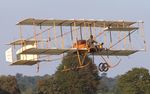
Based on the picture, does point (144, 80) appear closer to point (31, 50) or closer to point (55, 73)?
point (55, 73)

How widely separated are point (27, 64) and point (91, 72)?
8834 centimetres

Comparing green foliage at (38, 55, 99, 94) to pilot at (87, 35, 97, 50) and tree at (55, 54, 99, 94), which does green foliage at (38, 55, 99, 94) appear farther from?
pilot at (87, 35, 97, 50)

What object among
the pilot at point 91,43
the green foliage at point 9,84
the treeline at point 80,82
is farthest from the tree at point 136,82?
the pilot at point 91,43

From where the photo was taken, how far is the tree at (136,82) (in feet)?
435

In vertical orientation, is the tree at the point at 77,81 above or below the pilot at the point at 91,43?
below

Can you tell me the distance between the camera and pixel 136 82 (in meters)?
134

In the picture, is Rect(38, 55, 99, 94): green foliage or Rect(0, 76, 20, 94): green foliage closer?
Rect(0, 76, 20, 94): green foliage

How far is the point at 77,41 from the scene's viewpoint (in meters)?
41.7

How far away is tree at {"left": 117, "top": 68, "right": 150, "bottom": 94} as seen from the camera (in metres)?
133

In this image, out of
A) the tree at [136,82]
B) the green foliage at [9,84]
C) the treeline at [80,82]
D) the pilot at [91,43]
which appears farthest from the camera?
the tree at [136,82]

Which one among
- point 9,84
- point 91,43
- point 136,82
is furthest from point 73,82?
point 91,43

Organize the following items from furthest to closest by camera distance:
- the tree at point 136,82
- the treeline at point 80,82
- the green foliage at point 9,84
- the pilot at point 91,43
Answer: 1. the tree at point 136,82
2. the treeline at point 80,82
3. the green foliage at point 9,84
4. the pilot at point 91,43

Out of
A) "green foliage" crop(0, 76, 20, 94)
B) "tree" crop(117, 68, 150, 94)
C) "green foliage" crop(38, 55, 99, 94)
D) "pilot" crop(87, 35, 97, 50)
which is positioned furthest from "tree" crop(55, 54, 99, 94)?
"pilot" crop(87, 35, 97, 50)

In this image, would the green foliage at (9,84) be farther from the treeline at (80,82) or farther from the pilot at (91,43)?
the pilot at (91,43)
